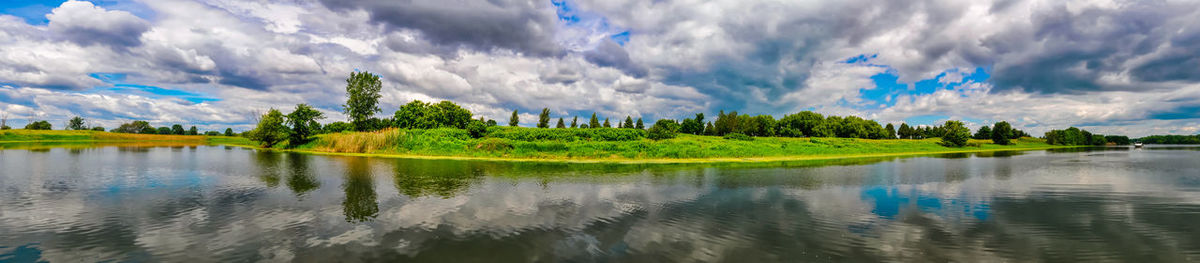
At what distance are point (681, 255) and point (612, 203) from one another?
18.2 ft

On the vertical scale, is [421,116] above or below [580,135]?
above

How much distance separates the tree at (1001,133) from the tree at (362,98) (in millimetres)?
131909

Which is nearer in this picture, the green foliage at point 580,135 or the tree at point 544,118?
the green foliage at point 580,135

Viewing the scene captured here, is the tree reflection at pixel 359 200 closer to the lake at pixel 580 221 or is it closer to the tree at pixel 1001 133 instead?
the lake at pixel 580 221

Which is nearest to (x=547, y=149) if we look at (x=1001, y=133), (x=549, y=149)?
(x=549, y=149)

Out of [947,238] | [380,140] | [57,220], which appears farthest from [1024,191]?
[380,140]

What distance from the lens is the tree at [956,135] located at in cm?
7925

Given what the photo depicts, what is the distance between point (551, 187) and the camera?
17125mm

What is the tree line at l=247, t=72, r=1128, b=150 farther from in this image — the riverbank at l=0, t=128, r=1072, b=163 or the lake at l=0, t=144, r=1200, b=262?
the lake at l=0, t=144, r=1200, b=262

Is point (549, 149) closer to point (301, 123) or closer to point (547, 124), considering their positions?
point (301, 123)

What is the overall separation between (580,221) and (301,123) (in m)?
60.2

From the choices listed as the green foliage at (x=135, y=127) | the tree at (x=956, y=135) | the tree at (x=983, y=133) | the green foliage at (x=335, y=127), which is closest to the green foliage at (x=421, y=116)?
the green foliage at (x=335, y=127)

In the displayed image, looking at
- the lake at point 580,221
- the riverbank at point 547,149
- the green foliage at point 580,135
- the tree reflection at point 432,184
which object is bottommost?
the lake at point 580,221

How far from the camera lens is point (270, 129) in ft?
190
